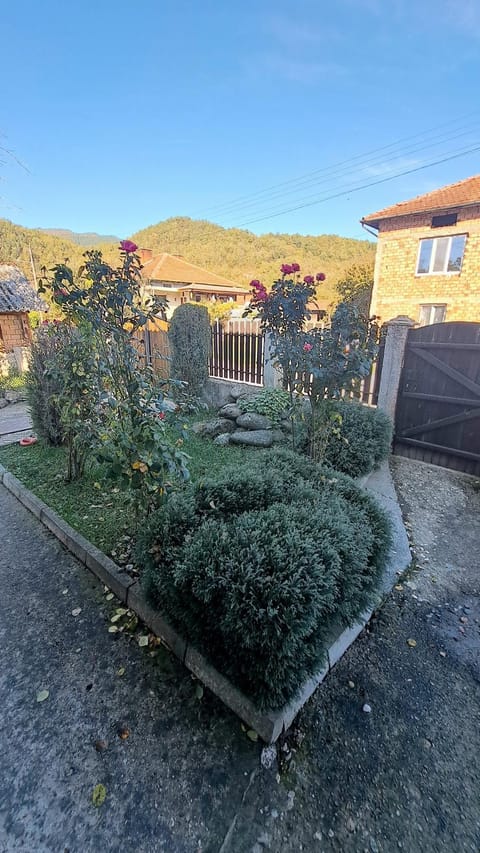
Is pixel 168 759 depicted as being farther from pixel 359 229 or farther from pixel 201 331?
pixel 359 229

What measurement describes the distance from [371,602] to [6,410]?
323 inches

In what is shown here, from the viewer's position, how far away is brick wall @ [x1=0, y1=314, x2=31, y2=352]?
1137cm

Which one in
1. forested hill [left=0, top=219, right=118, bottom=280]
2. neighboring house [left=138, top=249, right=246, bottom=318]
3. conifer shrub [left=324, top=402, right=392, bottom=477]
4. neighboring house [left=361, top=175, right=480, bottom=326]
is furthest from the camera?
neighboring house [left=138, top=249, right=246, bottom=318]

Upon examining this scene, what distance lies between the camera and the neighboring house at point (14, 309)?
1121cm

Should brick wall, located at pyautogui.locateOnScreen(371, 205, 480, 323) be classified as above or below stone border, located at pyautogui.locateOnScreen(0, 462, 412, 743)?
above

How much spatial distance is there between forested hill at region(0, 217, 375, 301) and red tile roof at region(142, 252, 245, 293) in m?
3.03

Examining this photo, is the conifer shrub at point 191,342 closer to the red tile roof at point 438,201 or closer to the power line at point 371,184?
the red tile roof at point 438,201

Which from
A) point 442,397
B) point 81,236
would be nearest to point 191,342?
point 442,397

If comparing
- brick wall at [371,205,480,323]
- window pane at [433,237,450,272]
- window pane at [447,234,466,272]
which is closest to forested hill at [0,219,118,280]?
brick wall at [371,205,480,323]

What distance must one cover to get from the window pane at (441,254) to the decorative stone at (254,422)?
11.6m

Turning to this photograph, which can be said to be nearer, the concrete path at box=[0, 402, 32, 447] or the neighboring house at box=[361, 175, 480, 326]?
the concrete path at box=[0, 402, 32, 447]

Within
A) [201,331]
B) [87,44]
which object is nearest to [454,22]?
[87,44]

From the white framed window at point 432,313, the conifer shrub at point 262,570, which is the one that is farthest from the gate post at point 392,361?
the white framed window at point 432,313

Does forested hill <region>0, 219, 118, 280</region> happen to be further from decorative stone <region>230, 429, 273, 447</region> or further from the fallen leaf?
the fallen leaf
